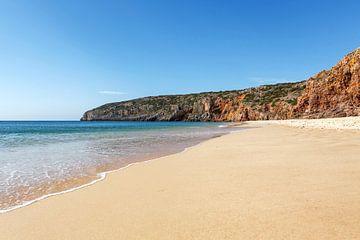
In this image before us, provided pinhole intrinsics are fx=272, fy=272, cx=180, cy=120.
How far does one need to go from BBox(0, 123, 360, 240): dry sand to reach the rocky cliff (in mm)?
46975

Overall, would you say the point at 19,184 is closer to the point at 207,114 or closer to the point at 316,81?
the point at 316,81

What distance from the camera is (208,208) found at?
398 cm

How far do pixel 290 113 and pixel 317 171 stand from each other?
225 feet

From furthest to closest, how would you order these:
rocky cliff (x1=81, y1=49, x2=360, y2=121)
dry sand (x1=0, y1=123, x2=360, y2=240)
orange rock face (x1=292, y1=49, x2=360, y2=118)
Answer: rocky cliff (x1=81, y1=49, x2=360, y2=121) → orange rock face (x1=292, y1=49, x2=360, y2=118) → dry sand (x1=0, y1=123, x2=360, y2=240)

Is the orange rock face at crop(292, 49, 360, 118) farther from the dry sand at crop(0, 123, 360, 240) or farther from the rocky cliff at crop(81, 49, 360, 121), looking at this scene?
the dry sand at crop(0, 123, 360, 240)

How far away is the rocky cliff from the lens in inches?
1873

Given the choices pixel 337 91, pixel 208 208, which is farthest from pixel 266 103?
pixel 208 208

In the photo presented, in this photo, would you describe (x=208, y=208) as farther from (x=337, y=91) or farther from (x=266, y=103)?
(x=266, y=103)

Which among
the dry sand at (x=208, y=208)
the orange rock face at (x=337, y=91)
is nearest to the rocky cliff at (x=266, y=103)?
the orange rock face at (x=337, y=91)

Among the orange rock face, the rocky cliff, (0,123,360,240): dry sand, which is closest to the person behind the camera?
(0,123,360,240): dry sand

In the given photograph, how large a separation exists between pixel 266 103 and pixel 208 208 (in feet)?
281

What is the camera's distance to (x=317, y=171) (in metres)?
6.13

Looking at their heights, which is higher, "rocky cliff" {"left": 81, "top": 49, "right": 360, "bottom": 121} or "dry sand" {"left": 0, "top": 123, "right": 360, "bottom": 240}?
"rocky cliff" {"left": 81, "top": 49, "right": 360, "bottom": 121}

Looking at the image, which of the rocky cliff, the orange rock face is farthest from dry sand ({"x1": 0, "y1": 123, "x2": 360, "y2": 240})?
the rocky cliff
